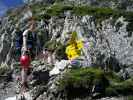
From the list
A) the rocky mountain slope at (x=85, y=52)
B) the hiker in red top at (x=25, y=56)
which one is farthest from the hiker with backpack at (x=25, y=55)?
the rocky mountain slope at (x=85, y=52)

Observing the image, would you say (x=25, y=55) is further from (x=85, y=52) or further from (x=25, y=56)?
(x=85, y=52)

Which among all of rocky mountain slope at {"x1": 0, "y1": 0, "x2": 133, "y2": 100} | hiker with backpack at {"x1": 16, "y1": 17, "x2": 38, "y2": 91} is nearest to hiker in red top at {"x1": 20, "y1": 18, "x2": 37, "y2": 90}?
hiker with backpack at {"x1": 16, "y1": 17, "x2": 38, "y2": 91}

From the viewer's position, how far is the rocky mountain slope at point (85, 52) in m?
26.1

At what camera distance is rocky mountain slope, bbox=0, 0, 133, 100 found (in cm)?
2606

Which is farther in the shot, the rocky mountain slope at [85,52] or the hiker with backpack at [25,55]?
the rocky mountain slope at [85,52]

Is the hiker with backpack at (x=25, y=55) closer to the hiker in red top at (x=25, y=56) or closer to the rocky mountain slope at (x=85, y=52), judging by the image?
the hiker in red top at (x=25, y=56)

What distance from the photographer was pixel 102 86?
2611 cm

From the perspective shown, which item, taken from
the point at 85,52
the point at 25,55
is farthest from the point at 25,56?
the point at 85,52

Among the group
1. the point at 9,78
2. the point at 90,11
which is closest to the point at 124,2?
the point at 90,11

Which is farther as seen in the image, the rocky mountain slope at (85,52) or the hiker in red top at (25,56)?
the rocky mountain slope at (85,52)

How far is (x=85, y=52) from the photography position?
3106 centimetres

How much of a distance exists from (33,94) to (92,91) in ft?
12.4

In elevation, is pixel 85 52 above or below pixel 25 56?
below

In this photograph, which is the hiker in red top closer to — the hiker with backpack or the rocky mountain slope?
the hiker with backpack
